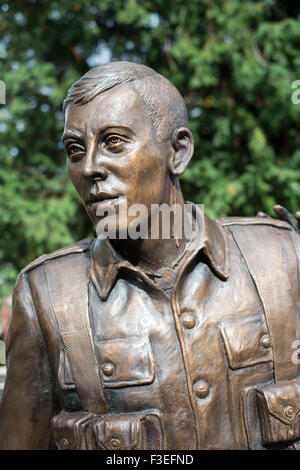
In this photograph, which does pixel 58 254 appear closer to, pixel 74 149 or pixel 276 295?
pixel 74 149

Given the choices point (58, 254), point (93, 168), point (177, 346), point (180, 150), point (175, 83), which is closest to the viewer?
point (93, 168)

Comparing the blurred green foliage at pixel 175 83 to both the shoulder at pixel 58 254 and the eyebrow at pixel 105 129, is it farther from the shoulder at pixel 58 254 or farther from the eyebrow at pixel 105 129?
the eyebrow at pixel 105 129

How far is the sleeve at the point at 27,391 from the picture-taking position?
2.05m

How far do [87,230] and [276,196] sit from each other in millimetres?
2166

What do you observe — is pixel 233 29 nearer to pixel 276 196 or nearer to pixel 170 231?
pixel 276 196

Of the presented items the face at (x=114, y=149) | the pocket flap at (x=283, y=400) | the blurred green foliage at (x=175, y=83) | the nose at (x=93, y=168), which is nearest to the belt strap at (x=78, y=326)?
the face at (x=114, y=149)

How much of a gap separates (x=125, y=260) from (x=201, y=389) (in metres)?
0.54

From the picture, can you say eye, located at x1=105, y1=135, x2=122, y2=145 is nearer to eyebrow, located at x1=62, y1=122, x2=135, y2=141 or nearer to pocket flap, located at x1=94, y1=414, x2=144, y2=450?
eyebrow, located at x1=62, y1=122, x2=135, y2=141

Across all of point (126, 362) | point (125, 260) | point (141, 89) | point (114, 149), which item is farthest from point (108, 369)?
point (141, 89)

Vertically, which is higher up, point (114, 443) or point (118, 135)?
point (118, 135)

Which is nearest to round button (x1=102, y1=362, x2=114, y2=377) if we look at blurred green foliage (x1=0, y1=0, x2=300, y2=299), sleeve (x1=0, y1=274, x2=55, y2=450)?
sleeve (x1=0, y1=274, x2=55, y2=450)

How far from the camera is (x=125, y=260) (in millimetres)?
2061

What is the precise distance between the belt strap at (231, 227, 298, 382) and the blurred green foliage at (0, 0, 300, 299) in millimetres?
3717

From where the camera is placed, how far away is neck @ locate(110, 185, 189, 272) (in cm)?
205
